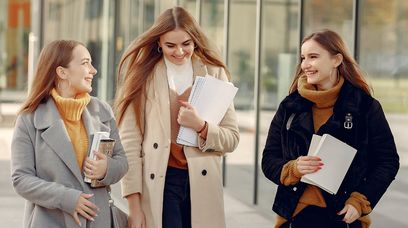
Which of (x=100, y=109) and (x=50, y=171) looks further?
(x=100, y=109)

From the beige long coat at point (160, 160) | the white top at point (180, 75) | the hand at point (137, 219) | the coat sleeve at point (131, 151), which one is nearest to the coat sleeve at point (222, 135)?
the beige long coat at point (160, 160)

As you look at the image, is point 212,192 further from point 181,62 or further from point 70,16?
point 70,16

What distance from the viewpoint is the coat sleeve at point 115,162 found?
14.2ft

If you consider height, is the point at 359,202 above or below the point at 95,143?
below

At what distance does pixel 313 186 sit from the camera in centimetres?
428

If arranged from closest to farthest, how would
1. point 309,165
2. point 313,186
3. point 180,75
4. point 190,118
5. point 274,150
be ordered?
point 309,165
point 313,186
point 274,150
point 190,118
point 180,75

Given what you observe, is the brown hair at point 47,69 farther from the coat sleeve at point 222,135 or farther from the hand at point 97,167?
the coat sleeve at point 222,135

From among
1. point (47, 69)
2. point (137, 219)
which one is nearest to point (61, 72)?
point (47, 69)

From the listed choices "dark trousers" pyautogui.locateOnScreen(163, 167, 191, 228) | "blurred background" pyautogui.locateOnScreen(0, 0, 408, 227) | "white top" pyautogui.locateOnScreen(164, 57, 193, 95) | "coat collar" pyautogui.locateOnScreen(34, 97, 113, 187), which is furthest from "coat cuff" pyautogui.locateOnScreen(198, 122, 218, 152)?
"blurred background" pyautogui.locateOnScreen(0, 0, 408, 227)

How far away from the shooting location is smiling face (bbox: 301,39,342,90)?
14.1ft

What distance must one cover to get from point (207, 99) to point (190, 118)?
0.12 metres

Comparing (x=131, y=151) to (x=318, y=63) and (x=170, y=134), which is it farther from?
(x=318, y=63)

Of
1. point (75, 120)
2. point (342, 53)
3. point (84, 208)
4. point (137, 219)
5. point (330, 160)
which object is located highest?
point (342, 53)

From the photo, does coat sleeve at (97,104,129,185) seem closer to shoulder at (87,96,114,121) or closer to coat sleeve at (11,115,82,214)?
shoulder at (87,96,114,121)
